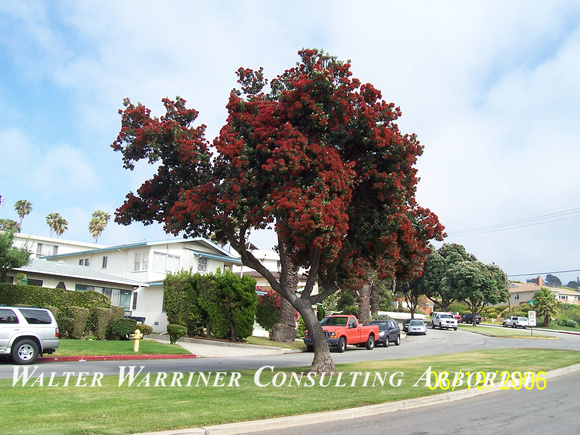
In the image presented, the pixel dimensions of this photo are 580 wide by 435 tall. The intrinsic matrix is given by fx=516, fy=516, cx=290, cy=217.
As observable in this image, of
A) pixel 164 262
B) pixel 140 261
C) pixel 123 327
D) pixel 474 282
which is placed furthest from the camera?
pixel 474 282

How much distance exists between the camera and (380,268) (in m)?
14.7

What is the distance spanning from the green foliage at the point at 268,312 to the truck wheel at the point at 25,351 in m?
16.4

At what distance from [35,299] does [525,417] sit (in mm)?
22350

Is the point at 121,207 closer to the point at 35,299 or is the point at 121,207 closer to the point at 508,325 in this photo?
the point at 35,299

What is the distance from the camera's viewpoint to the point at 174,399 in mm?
9711

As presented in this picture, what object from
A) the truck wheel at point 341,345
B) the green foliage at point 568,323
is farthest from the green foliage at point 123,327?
the green foliage at point 568,323

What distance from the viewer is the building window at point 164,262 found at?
3597cm

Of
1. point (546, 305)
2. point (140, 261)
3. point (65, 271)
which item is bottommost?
point (546, 305)

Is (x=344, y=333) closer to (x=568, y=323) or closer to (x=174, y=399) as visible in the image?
(x=174, y=399)

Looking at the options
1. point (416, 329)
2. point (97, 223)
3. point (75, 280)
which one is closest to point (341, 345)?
point (75, 280)

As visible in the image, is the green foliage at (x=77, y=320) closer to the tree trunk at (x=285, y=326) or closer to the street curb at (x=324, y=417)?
the tree trunk at (x=285, y=326)

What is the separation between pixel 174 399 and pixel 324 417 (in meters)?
2.85

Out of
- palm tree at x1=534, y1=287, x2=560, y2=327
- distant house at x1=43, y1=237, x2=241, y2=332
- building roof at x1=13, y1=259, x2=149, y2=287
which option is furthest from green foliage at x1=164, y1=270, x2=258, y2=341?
palm tree at x1=534, y1=287, x2=560, y2=327

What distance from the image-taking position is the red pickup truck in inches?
1061
